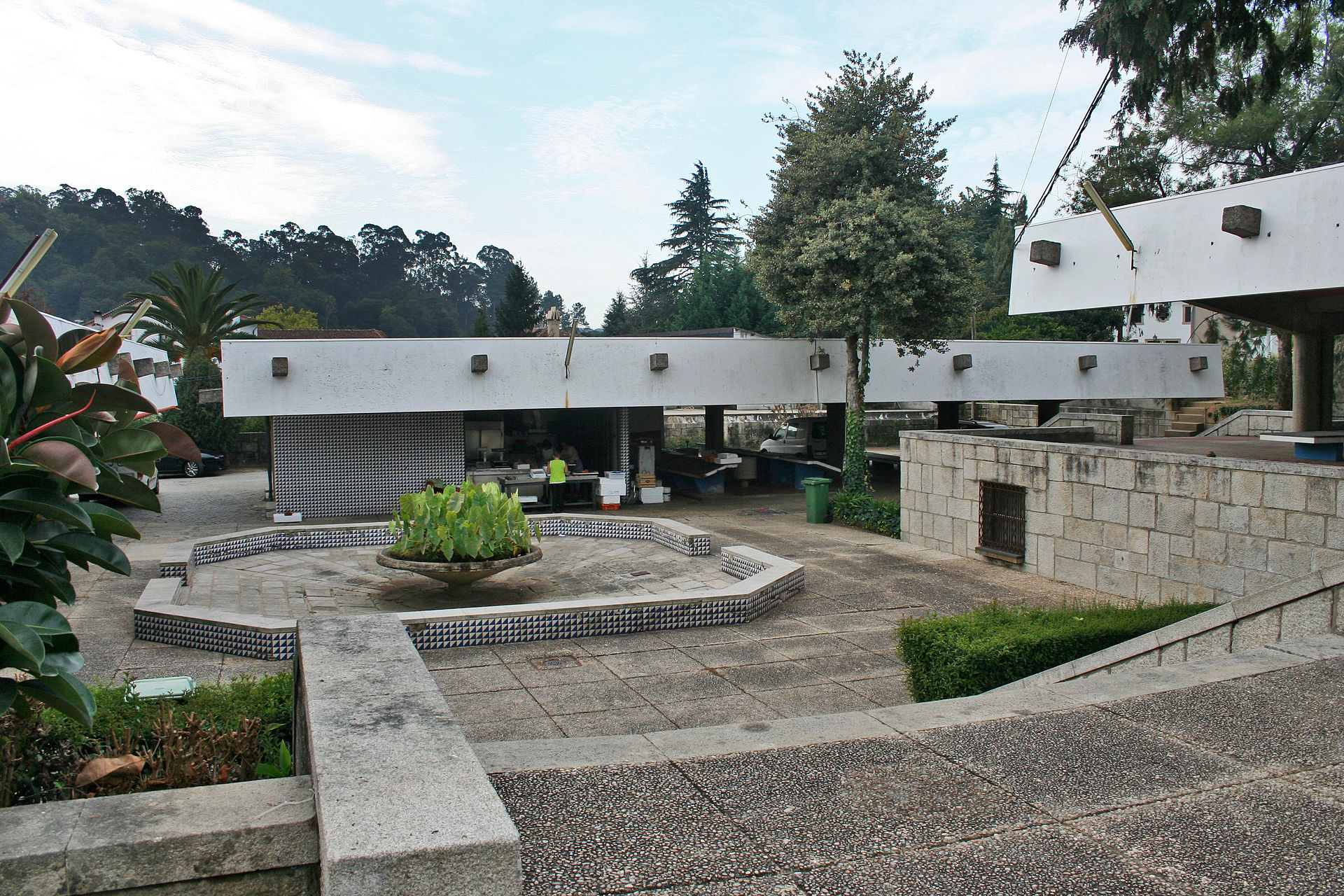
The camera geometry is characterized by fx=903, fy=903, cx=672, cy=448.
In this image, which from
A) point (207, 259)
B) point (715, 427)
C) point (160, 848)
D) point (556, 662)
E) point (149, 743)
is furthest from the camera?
point (207, 259)

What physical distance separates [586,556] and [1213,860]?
10.6 m

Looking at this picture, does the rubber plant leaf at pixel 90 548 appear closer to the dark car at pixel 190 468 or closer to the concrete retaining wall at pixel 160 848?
the concrete retaining wall at pixel 160 848

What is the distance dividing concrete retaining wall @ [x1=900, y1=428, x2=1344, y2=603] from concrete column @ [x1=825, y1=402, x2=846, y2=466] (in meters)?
10.7

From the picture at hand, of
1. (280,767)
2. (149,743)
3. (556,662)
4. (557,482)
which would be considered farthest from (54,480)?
(557,482)

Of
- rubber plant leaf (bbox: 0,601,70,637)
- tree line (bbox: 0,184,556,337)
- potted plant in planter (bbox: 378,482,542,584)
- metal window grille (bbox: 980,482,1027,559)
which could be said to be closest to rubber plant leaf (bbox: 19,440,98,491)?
rubber plant leaf (bbox: 0,601,70,637)

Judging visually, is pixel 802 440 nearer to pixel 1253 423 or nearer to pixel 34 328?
pixel 1253 423

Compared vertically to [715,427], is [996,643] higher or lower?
lower

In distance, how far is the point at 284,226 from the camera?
86.9m

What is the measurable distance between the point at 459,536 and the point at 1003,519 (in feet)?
25.7

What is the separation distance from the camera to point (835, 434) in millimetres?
25344

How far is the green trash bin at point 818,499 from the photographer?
60.0 feet

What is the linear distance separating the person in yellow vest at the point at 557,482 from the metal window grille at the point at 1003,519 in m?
9.10

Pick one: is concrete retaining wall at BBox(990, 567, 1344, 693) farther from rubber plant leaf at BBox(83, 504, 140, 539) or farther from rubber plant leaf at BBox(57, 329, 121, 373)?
rubber plant leaf at BBox(57, 329, 121, 373)

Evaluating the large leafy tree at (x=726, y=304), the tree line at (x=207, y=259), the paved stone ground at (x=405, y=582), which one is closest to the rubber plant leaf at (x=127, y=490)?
the paved stone ground at (x=405, y=582)
